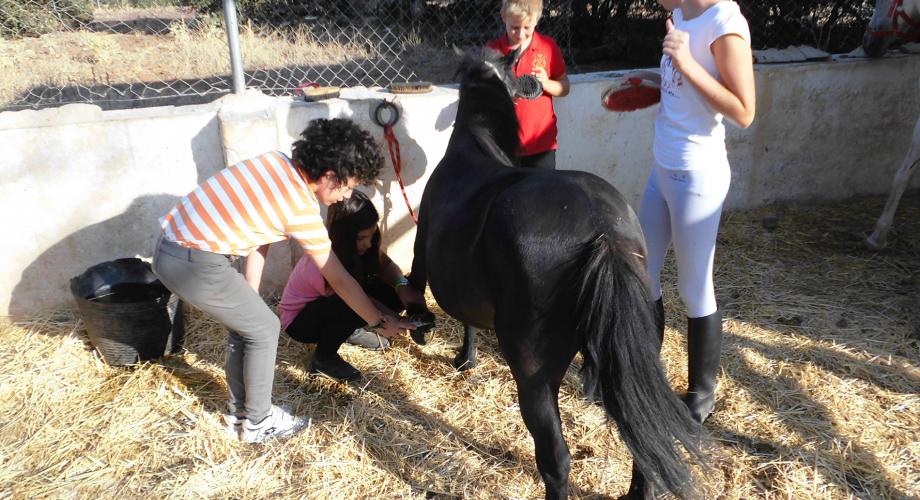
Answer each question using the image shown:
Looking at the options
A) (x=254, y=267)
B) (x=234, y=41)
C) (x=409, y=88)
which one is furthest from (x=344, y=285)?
(x=234, y=41)

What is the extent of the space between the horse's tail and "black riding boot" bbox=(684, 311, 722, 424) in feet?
1.95

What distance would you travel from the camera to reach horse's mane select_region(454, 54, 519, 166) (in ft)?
9.55

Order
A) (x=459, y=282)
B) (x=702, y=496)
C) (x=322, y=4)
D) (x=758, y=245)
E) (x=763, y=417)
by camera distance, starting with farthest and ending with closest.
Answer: (x=322, y=4)
(x=758, y=245)
(x=763, y=417)
(x=459, y=282)
(x=702, y=496)

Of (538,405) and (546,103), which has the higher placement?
(546,103)

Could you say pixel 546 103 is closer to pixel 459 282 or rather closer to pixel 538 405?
pixel 459 282

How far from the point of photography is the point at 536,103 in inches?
126

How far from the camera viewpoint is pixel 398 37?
7.34 meters

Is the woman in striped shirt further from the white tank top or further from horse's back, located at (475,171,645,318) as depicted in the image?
the white tank top

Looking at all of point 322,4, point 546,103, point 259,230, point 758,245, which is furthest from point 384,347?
point 322,4

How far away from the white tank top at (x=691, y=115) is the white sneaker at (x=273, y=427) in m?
1.84

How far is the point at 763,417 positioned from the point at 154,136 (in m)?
3.23

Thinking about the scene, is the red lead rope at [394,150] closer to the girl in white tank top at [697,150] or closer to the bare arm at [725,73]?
the girl in white tank top at [697,150]

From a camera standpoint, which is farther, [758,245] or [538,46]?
[758,245]

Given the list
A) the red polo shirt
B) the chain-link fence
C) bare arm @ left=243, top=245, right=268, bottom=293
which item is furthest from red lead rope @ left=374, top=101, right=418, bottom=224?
the chain-link fence
